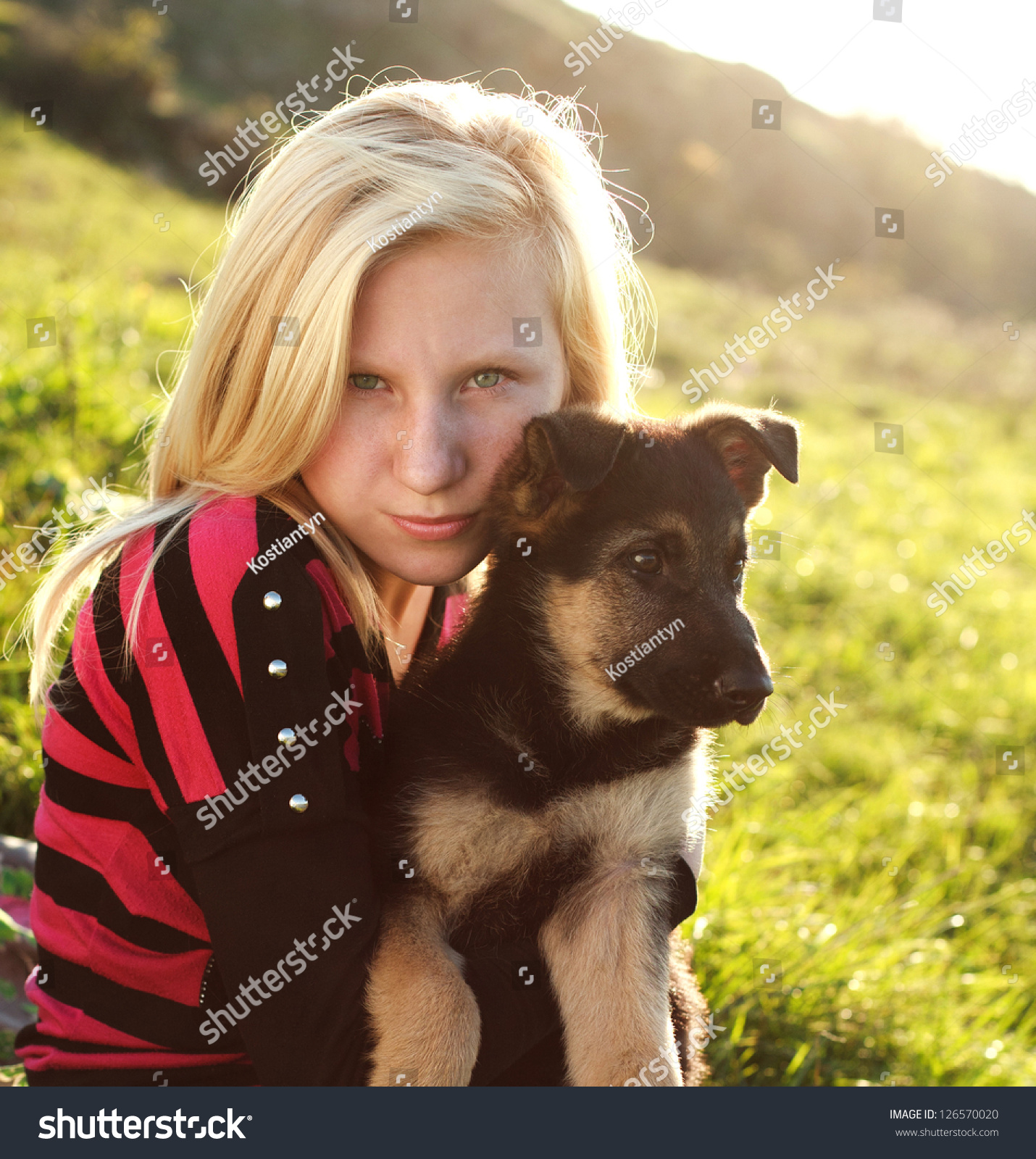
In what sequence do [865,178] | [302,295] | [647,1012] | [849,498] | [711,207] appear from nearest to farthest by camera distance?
1. [647,1012]
2. [302,295]
3. [849,498]
4. [865,178]
5. [711,207]

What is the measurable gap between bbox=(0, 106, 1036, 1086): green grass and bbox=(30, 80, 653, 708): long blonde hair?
50.4 inches

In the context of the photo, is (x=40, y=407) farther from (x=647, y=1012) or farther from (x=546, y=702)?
(x=647, y=1012)

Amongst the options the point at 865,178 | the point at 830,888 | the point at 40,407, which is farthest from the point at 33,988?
the point at 865,178

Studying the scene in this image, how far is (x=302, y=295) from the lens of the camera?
2.43m

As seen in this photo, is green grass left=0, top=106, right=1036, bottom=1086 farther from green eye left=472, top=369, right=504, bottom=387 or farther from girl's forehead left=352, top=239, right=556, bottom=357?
girl's forehead left=352, top=239, right=556, bottom=357

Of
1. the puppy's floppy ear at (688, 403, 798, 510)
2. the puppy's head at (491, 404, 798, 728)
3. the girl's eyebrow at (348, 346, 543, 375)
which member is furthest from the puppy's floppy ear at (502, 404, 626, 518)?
the puppy's floppy ear at (688, 403, 798, 510)

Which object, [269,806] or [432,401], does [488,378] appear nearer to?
[432,401]

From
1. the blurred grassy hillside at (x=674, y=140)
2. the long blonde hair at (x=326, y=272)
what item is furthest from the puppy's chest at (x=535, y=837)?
the blurred grassy hillside at (x=674, y=140)

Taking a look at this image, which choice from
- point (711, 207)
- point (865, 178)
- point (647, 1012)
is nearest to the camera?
point (647, 1012)

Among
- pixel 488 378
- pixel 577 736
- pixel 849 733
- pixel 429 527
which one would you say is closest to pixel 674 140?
pixel 849 733

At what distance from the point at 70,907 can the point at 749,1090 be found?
5.74 ft

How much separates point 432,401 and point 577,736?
935mm

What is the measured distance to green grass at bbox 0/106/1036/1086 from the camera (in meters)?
3.66

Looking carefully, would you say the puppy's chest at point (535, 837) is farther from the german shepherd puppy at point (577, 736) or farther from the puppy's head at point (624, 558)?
the puppy's head at point (624, 558)
